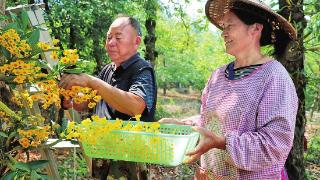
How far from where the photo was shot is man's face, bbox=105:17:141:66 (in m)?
2.13

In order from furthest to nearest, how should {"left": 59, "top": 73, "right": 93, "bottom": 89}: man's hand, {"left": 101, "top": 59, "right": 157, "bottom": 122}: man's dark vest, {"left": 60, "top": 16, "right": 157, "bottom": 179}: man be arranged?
{"left": 101, "top": 59, "right": 157, "bottom": 122}: man's dark vest
{"left": 60, "top": 16, "right": 157, "bottom": 179}: man
{"left": 59, "top": 73, "right": 93, "bottom": 89}: man's hand

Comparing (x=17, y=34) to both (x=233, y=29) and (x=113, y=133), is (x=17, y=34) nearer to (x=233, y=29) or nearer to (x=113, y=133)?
(x=113, y=133)

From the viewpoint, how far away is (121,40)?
213 cm

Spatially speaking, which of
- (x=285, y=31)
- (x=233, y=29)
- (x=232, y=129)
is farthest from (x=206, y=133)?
(x=285, y=31)

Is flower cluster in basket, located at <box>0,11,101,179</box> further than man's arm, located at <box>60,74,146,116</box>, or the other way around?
man's arm, located at <box>60,74,146,116</box>

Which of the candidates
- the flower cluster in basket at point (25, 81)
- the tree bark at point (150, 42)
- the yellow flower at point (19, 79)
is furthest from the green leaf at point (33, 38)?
the tree bark at point (150, 42)

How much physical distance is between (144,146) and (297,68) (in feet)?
6.75

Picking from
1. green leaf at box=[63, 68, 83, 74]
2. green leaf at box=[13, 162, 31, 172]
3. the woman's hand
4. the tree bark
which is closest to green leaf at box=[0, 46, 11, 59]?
green leaf at box=[63, 68, 83, 74]

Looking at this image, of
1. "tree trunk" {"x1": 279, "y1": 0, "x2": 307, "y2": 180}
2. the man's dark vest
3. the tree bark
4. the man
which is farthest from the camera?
the tree bark

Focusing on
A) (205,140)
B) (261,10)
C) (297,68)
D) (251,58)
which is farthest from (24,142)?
(297,68)

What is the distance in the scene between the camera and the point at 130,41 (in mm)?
2160

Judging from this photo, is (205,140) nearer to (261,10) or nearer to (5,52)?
(261,10)

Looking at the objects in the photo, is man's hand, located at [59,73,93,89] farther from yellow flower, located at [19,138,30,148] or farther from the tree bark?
the tree bark

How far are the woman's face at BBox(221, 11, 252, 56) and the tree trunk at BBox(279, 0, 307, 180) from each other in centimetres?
127
